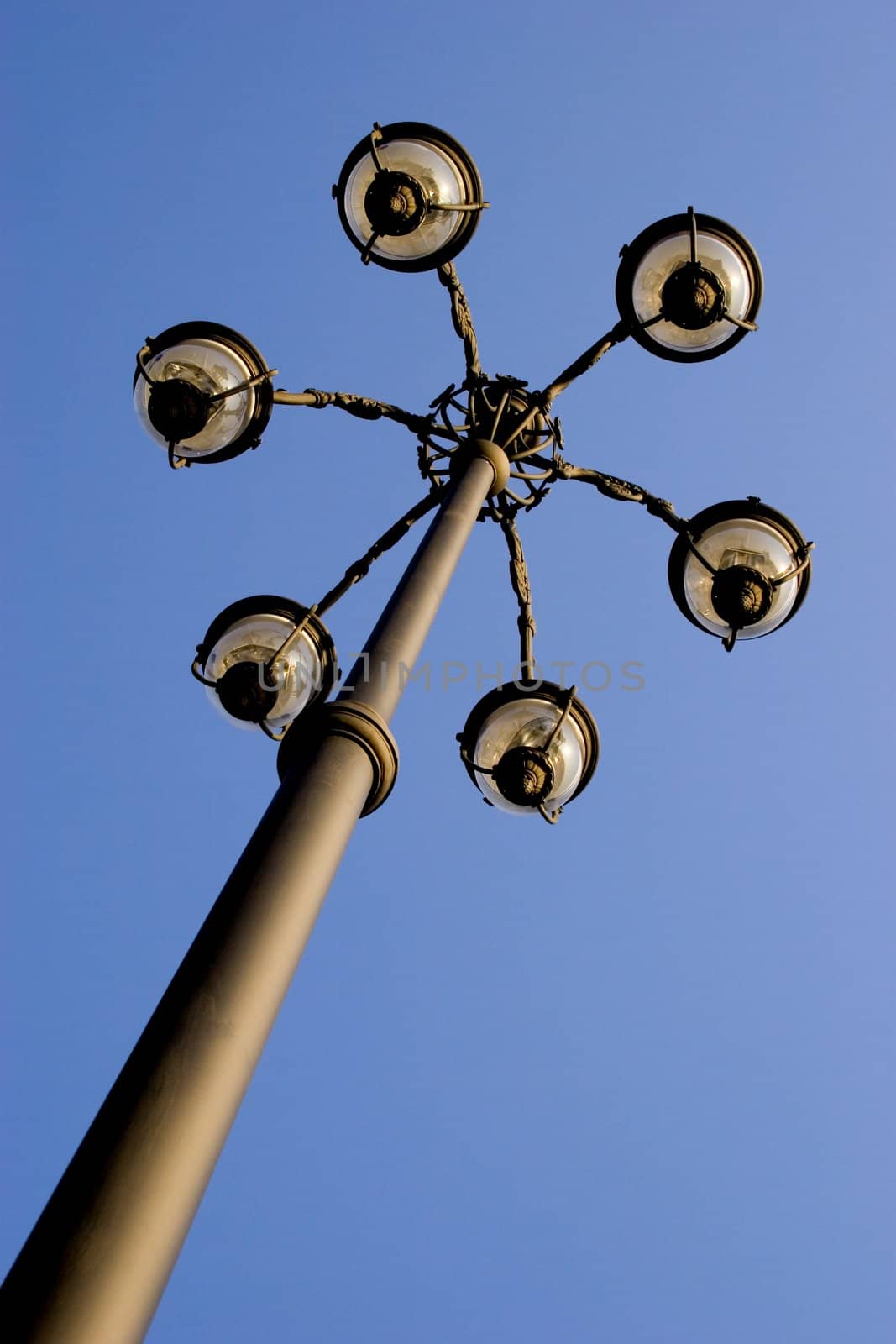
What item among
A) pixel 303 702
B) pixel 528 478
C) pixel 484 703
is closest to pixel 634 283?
pixel 528 478

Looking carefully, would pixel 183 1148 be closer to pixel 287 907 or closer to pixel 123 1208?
pixel 123 1208

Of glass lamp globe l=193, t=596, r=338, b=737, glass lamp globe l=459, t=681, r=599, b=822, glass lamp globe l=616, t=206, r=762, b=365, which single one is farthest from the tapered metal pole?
glass lamp globe l=616, t=206, r=762, b=365

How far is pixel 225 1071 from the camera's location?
3.13m

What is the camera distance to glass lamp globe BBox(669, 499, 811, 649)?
656cm

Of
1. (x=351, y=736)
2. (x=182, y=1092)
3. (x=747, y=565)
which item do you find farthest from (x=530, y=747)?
(x=182, y=1092)

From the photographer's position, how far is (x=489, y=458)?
6281mm

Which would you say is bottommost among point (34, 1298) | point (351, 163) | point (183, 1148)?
point (34, 1298)

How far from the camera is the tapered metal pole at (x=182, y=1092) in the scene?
8.56ft

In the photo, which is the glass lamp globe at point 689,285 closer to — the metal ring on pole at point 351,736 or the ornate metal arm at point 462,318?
the ornate metal arm at point 462,318

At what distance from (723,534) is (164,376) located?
9.95 feet

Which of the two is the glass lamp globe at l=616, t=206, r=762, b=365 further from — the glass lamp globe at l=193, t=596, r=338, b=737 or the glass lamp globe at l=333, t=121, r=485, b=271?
the glass lamp globe at l=193, t=596, r=338, b=737

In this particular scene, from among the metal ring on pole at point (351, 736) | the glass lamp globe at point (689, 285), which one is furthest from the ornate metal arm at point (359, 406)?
the metal ring on pole at point (351, 736)

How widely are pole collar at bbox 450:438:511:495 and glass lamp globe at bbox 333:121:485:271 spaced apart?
1.10m

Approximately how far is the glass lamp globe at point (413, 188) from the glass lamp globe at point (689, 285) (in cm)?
94
